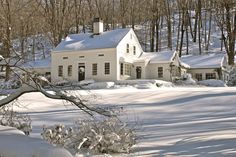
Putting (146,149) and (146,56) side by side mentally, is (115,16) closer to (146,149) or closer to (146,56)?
(146,56)

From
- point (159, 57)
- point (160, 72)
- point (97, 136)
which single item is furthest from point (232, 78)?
point (97, 136)

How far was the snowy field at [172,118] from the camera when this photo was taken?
11266mm

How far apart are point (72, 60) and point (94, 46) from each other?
281cm

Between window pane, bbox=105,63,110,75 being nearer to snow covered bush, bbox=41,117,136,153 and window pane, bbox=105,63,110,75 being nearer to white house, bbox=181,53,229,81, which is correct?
white house, bbox=181,53,229,81

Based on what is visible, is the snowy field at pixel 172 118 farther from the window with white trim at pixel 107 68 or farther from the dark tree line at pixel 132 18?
the dark tree line at pixel 132 18

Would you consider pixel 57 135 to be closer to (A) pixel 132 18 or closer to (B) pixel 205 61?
(B) pixel 205 61

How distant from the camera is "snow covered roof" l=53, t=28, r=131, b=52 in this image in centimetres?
4298

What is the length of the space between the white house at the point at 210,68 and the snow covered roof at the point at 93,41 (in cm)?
912

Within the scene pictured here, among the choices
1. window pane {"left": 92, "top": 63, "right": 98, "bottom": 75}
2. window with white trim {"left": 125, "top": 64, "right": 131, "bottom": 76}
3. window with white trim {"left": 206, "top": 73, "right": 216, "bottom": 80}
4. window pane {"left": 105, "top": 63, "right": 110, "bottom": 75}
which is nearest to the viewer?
window pane {"left": 105, "top": 63, "right": 110, "bottom": 75}

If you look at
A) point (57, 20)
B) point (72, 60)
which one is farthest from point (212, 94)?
point (57, 20)

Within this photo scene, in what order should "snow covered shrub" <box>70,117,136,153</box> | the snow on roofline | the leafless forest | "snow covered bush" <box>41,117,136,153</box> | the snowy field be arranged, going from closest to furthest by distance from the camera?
"snow covered bush" <box>41,117,136,153</box>, "snow covered shrub" <box>70,117,136,153</box>, the snowy field, the snow on roofline, the leafless forest

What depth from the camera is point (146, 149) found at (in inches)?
444

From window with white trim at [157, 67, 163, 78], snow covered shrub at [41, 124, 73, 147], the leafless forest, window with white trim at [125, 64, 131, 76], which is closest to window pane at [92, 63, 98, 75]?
window with white trim at [125, 64, 131, 76]

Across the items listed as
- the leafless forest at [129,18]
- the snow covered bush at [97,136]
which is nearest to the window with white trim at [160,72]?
the leafless forest at [129,18]
